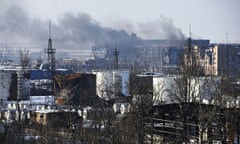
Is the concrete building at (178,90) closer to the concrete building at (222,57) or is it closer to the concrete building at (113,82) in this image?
the concrete building at (113,82)

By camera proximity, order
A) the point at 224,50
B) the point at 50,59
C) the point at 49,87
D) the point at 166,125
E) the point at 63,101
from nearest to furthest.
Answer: the point at 166,125, the point at 63,101, the point at 49,87, the point at 50,59, the point at 224,50

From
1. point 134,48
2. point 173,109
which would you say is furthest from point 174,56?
point 173,109

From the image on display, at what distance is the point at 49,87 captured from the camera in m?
11.5

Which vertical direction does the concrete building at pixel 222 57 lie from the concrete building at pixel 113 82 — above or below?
above

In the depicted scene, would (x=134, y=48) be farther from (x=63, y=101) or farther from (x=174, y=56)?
(x=63, y=101)

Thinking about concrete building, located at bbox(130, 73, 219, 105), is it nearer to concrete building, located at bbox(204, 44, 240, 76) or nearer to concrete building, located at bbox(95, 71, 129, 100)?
concrete building, located at bbox(95, 71, 129, 100)

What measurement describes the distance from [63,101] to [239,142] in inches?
214

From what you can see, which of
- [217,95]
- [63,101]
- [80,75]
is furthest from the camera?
[80,75]

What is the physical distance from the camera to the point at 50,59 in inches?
512

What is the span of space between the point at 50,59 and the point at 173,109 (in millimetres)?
8271

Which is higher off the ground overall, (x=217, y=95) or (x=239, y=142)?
(x=217, y=95)

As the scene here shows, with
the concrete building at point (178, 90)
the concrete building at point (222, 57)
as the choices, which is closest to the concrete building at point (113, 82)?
the concrete building at point (178, 90)

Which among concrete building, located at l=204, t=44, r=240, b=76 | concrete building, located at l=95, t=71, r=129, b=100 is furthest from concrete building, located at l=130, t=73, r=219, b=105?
concrete building, located at l=204, t=44, r=240, b=76

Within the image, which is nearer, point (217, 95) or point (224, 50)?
point (217, 95)
